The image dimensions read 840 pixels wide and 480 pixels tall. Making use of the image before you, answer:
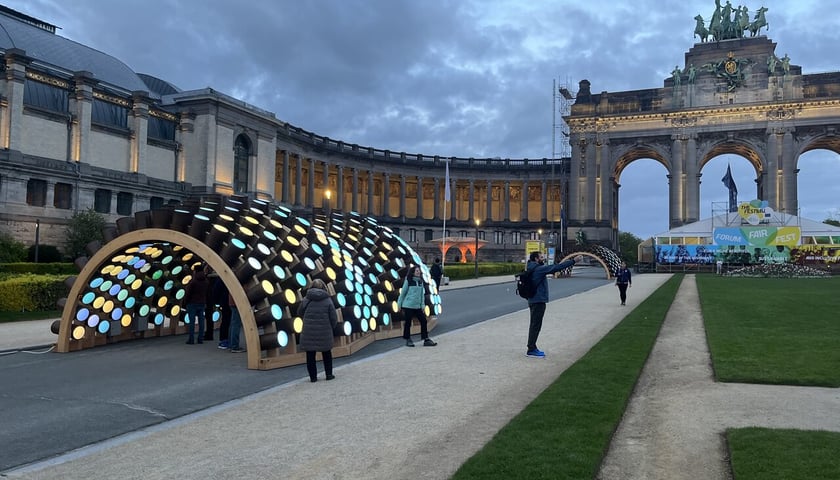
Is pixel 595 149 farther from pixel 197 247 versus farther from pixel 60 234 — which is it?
pixel 197 247

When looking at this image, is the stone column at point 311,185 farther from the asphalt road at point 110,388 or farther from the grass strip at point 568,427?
the grass strip at point 568,427

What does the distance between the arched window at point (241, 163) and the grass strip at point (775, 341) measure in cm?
5654

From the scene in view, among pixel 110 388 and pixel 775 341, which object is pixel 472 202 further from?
pixel 110 388

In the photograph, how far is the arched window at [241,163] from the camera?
6769 cm

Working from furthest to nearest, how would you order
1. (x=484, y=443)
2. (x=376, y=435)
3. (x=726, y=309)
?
(x=726, y=309), (x=376, y=435), (x=484, y=443)

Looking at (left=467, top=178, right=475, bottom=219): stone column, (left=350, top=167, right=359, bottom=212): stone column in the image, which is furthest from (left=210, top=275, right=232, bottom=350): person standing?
Result: (left=467, top=178, right=475, bottom=219): stone column

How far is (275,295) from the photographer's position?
490 inches

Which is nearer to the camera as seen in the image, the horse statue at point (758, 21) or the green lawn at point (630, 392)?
the green lawn at point (630, 392)

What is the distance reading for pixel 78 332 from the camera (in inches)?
560

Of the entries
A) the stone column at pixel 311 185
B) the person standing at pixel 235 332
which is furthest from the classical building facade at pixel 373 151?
the person standing at pixel 235 332

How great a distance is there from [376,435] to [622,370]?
19.3 ft

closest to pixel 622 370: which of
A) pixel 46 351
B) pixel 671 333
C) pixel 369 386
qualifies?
pixel 369 386

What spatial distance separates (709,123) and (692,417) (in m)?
97.5

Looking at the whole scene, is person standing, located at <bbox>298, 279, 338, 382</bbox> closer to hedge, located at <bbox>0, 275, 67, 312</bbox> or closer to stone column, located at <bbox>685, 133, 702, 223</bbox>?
hedge, located at <bbox>0, 275, 67, 312</bbox>
